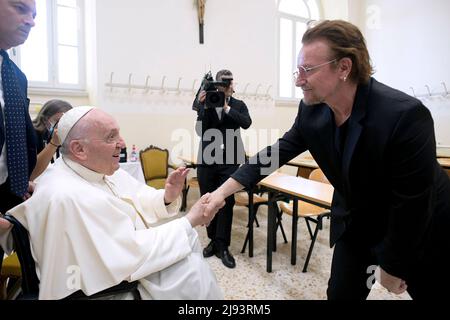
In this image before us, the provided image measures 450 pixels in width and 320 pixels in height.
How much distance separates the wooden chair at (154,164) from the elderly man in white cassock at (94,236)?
2.83 m

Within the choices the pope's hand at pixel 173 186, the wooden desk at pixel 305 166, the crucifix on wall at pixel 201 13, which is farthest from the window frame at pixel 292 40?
the pope's hand at pixel 173 186

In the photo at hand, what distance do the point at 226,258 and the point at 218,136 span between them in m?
1.05

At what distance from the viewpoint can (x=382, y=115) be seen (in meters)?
0.96

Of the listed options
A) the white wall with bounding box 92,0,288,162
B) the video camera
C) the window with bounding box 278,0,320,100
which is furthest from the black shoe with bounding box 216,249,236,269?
the window with bounding box 278,0,320,100

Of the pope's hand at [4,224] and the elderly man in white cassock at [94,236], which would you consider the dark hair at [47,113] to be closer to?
the elderly man in white cassock at [94,236]

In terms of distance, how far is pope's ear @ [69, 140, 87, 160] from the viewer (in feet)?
3.71

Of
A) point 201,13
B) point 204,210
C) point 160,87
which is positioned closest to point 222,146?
point 204,210

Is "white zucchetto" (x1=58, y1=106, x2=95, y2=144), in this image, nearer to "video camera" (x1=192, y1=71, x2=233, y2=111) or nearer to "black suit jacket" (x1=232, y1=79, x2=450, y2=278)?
"black suit jacket" (x1=232, y1=79, x2=450, y2=278)

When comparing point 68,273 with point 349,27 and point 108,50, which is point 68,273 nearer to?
point 349,27

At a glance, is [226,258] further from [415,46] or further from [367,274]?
[415,46]

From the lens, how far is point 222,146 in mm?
2477

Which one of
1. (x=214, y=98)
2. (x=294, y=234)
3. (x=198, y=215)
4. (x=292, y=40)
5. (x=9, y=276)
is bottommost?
(x=294, y=234)

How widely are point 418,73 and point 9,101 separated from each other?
5.62 meters

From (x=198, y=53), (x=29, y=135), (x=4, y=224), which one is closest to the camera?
(x=4, y=224)
